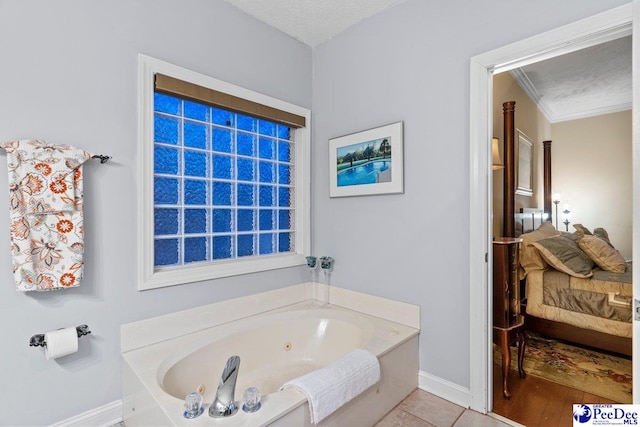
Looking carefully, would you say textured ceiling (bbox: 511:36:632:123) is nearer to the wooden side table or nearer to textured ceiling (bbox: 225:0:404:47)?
textured ceiling (bbox: 225:0:404:47)

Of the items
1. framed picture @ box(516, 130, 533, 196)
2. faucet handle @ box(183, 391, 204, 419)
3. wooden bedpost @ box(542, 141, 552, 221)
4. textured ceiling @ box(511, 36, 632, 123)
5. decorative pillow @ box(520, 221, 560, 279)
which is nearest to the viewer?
faucet handle @ box(183, 391, 204, 419)

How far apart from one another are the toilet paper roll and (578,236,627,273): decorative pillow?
12.1 ft

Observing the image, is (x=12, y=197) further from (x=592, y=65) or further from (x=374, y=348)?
(x=592, y=65)

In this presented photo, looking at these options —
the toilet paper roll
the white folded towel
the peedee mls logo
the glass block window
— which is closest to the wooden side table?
the peedee mls logo

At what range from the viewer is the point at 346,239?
2.63 meters

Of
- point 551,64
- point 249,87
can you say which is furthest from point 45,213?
point 551,64

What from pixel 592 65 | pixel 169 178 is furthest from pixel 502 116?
pixel 169 178

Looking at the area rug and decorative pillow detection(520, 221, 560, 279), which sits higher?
decorative pillow detection(520, 221, 560, 279)

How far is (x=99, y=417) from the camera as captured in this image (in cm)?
172

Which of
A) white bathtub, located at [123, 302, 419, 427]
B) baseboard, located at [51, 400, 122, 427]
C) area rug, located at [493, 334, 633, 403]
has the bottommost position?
area rug, located at [493, 334, 633, 403]

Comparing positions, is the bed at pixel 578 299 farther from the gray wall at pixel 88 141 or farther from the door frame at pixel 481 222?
the gray wall at pixel 88 141

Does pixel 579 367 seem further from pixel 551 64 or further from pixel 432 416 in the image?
pixel 551 64

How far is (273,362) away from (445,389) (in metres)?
1.16

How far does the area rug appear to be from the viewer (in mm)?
2111
